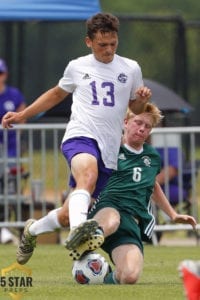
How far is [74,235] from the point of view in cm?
906

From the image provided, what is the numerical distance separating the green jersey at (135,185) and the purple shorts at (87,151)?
6 cm

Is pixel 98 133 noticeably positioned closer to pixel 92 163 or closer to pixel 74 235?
pixel 92 163

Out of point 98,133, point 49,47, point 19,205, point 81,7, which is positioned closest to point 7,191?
point 19,205

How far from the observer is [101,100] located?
32.5 feet

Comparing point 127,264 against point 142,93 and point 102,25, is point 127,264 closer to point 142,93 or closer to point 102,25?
point 142,93

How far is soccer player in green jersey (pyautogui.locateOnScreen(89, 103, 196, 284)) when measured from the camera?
970cm

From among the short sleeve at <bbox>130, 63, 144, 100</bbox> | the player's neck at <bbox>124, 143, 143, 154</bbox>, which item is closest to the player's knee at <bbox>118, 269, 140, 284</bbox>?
the player's neck at <bbox>124, 143, 143, 154</bbox>

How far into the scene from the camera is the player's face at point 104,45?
988 cm

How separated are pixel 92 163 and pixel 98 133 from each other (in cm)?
34

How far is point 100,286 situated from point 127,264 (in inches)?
10.7

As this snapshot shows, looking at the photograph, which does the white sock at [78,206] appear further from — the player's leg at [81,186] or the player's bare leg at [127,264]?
the player's bare leg at [127,264]

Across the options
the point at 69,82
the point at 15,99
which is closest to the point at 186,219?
the point at 69,82

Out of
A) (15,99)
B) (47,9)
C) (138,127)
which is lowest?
(138,127)

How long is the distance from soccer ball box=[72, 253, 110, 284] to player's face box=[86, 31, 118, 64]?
1.47 m
